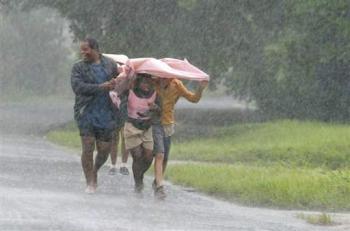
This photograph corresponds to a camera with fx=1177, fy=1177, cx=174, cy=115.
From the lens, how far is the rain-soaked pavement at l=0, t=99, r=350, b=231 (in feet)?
38.2

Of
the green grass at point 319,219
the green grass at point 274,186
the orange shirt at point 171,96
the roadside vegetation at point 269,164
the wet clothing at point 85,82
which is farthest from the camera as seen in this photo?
the roadside vegetation at point 269,164

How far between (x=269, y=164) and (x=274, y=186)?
5.61 metres

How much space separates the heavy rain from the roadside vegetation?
4 cm

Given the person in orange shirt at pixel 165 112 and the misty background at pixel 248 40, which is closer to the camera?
Answer: the person in orange shirt at pixel 165 112

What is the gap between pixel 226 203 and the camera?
51.0 feet

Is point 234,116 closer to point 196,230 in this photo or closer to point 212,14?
point 212,14

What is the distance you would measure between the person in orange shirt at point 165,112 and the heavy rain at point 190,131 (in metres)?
0.02

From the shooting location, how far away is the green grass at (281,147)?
2262cm

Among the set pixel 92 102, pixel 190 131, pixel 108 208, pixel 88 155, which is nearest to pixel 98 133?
pixel 88 155

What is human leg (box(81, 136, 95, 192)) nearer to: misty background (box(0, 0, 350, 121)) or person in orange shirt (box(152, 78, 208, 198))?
person in orange shirt (box(152, 78, 208, 198))

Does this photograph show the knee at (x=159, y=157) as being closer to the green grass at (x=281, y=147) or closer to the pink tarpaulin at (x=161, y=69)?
the pink tarpaulin at (x=161, y=69)

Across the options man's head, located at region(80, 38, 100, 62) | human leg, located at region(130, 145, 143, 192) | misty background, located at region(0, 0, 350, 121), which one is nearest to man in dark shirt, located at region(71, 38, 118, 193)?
man's head, located at region(80, 38, 100, 62)

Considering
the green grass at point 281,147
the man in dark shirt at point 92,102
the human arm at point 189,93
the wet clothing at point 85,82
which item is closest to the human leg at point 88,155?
the man in dark shirt at point 92,102

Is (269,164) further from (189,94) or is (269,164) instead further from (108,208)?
(108,208)
